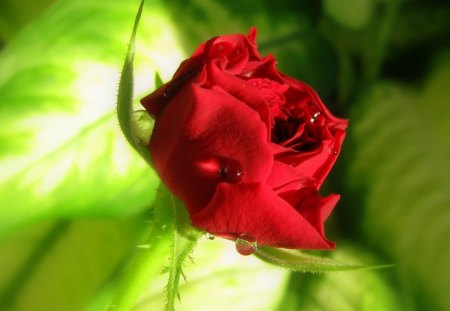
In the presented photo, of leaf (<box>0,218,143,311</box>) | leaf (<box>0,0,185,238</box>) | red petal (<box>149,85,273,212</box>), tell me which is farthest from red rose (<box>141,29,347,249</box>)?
leaf (<box>0,218,143,311</box>)

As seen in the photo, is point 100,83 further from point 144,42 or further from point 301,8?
point 301,8

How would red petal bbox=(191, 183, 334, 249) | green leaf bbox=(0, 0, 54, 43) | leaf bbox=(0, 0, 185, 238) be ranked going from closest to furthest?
1. red petal bbox=(191, 183, 334, 249)
2. leaf bbox=(0, 0, 185, 238)
3. green leaf bbox=(0, 0, 54, 43)

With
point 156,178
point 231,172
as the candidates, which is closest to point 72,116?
point 156,178

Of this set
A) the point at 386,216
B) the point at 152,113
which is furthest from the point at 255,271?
the point at 152,113

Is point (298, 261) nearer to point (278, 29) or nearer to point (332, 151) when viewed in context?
point (332, 151)

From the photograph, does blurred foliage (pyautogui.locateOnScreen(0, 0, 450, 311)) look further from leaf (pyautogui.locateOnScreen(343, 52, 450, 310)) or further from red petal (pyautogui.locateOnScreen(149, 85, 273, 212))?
red petal (pyautogui.locateOnScreen(149, 85, 273, 212))

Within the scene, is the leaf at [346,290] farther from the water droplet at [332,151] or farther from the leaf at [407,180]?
the water droplet at [332,151]
